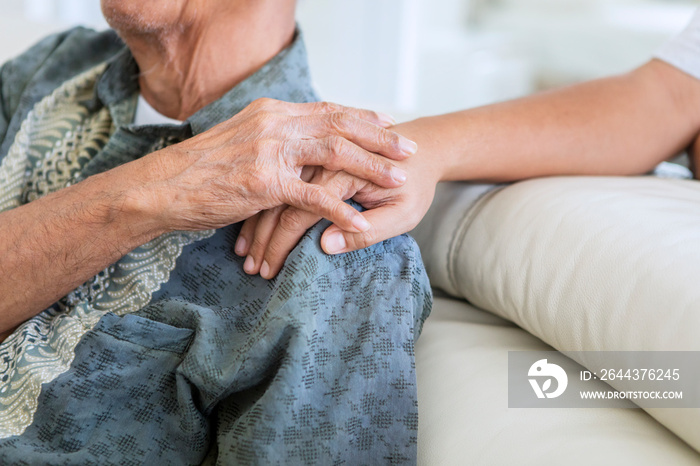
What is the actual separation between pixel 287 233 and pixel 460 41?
296 cm

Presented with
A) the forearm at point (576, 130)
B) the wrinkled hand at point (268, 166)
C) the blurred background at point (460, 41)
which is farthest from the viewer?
the blurred background at point (460, 41)

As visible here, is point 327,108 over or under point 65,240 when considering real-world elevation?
over

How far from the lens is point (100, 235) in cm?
80

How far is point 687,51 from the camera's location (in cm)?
96

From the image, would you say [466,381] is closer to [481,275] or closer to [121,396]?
[481,275]

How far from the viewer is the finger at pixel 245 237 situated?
82 centimetres

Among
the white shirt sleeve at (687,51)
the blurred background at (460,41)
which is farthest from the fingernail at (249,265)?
the blurred background at (460,41)

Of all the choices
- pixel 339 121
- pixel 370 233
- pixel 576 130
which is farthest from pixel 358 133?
pixel 576 130

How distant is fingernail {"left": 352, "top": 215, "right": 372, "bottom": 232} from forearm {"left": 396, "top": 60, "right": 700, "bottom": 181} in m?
0.17

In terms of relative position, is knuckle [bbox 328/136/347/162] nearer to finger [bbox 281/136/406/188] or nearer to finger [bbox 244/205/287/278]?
finger [bbox 281/136/406/188]

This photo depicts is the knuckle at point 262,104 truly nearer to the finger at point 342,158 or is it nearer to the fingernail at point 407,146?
the finger at point 342,158

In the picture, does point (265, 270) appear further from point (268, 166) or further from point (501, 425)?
point (501, 425)

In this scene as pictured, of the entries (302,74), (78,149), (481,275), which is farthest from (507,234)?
(78,149)

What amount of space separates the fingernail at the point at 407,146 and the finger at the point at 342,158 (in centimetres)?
3
